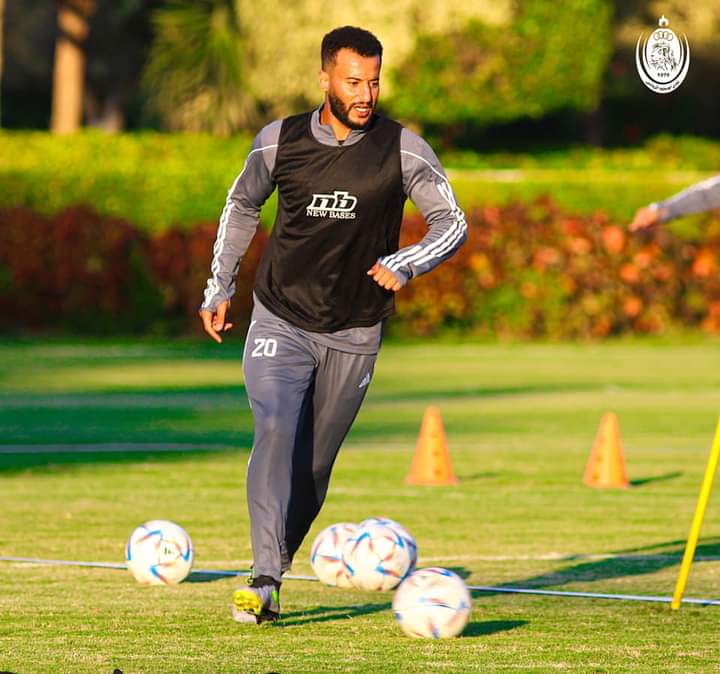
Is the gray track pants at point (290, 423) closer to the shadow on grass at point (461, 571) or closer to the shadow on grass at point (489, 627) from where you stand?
the shadow on grass at point (489, 627)

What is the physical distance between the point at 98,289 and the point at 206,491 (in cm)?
1790

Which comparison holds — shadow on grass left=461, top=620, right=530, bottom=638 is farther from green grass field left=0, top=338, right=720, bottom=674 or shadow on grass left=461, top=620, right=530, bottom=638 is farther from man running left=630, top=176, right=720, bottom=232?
man running left=630, top=176, right=720, bottom=232

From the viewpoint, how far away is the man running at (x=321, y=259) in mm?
8438

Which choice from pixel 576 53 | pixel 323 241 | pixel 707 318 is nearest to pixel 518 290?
pixel 707 318

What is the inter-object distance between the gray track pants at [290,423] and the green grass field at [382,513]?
0.42m

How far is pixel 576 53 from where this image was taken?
44.2 metres

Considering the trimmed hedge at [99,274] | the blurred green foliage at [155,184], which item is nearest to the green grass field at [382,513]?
the trimmed hedge at [99,274]

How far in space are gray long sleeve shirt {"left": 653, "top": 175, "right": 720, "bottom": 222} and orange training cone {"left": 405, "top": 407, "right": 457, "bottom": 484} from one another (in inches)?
218

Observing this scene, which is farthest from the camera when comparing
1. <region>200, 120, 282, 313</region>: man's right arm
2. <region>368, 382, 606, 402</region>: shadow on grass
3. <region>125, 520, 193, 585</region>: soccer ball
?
<region>368, 382, 606, 402</region>: shadow on grass

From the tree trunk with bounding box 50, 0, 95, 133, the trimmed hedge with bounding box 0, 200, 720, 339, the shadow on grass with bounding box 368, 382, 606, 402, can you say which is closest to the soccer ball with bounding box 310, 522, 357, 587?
the shadow on grass with bounding box 368, 382, 606, 402

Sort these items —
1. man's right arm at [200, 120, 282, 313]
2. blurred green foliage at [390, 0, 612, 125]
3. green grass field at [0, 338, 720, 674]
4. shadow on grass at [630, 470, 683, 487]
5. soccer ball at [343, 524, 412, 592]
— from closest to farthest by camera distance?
1. green grass field at [0, 338, 720, 674]
2. man's right arm at [200, 120, 282, 313]
3. soccer ball at [343, 524, 412, 592]
4. shadow on grass at [630, 470, 683, 487]
5. blurred green foliage at [390, 0, 612, 125]

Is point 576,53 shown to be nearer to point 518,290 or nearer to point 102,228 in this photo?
point 518,290

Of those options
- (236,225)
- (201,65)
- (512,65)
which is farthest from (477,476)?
(512,65)

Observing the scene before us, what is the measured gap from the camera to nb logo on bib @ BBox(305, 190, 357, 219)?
848 cm
